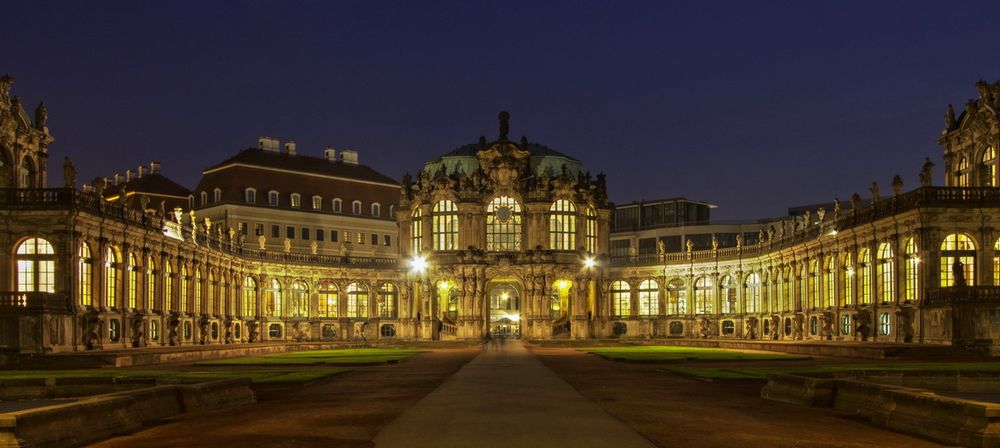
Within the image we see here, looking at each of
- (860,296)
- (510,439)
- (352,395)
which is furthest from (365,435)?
(860,296)

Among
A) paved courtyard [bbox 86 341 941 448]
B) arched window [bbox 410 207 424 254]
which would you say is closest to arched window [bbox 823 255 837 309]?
arched window [bbox 410 207 424 254]

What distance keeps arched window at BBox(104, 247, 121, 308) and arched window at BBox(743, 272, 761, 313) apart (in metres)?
65.4

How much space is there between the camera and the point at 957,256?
75125 mm

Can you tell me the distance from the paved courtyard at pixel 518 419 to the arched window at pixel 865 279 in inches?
1844

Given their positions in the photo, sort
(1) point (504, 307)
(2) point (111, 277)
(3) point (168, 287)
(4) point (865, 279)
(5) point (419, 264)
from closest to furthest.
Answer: (2) point (111, 277) < (4) point (865, 279) < (3) point (168, 287) < (5) point (419, 264) < (1) point (504, 307)

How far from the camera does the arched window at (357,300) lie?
410 feet

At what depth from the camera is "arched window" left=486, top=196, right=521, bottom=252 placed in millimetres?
123250

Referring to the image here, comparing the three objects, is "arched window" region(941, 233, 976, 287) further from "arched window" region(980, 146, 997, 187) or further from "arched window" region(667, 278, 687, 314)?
"arched window" region(667, 278, 687, 314)

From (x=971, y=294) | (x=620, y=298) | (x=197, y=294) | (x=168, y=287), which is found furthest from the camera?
(x=620, y=298)

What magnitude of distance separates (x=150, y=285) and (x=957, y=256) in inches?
2341

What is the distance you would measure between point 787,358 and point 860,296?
90.5ft

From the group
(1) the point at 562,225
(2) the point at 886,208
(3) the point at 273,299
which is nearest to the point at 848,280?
(2) the point at 886,208

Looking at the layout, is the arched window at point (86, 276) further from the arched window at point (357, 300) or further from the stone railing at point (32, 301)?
the arched window at point (357, 300)

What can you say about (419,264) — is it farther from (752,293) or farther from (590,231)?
(752,293)
